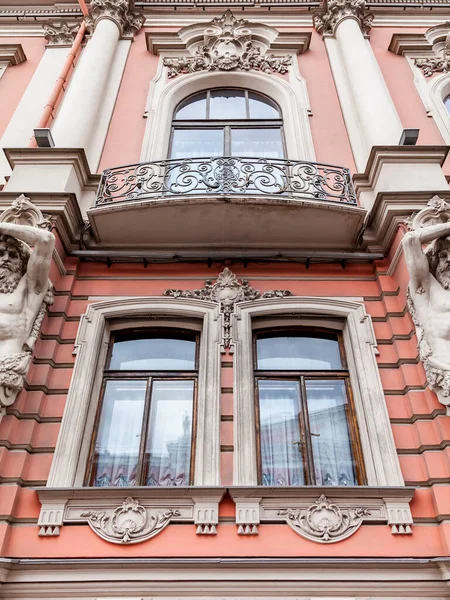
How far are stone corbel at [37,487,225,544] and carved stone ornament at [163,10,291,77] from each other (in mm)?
8756

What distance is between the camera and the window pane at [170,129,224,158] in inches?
386

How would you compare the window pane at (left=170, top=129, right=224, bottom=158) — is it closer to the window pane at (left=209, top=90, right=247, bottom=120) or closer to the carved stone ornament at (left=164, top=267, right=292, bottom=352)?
the window pane at (left=209, top=90, right=247, bottom=120)

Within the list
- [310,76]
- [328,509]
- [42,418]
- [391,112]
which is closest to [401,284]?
[328,509]

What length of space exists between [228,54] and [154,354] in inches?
291

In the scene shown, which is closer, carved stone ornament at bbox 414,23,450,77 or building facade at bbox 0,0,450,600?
building facade at bbox 0,0,450,600

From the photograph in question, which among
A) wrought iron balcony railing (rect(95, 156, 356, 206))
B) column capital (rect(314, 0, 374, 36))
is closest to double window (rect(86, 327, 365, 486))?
wrought iron balcony railing (rect(95, 156, 356, 206))

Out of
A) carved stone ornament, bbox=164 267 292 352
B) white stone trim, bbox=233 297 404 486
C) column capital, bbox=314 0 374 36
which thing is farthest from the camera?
column capital, bbox=314 0 374 36

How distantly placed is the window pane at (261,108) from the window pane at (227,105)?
167 mm

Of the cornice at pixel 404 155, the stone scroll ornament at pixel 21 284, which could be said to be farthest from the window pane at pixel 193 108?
the stone scroll ornament at pixel 21 284

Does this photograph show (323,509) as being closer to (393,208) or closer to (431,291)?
(431,291)

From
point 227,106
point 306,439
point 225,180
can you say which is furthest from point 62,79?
point 306,439

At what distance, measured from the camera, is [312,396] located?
6453 mm

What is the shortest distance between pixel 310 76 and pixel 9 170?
6225mm

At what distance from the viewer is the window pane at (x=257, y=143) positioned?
9.79 metres
